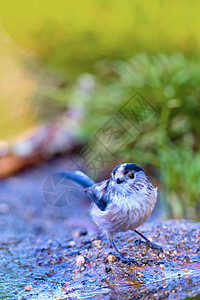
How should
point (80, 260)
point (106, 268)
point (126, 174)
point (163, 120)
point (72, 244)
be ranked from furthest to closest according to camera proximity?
point (163, 120), point (72, 244), point (80, 260), point (106, 268), point (126, 174)

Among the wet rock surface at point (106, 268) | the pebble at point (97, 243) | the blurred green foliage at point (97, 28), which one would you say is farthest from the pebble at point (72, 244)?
the blurred green foliage at point (97, 28)

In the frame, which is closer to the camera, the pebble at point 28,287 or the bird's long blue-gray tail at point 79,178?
the pebble at point 28,287

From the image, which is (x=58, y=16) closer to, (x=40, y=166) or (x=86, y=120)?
(x=86, y=120)

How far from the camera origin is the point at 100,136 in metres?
4.49

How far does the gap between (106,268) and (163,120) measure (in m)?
2.44

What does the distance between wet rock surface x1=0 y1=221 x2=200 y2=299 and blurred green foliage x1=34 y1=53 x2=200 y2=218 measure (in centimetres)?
119

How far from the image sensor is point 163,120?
4219 mm

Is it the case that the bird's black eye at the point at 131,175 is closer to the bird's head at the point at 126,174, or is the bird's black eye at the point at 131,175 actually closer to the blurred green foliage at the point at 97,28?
the bird's head at the point at 126,174

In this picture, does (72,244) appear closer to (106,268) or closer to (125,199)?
(106,268)

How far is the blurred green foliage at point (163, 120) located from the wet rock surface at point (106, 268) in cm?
119

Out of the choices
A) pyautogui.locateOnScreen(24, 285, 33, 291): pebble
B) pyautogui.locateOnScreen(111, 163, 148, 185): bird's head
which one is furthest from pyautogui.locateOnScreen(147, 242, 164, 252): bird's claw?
pyautogui.locateOnScreen(24, 285, 33, 291): pebble

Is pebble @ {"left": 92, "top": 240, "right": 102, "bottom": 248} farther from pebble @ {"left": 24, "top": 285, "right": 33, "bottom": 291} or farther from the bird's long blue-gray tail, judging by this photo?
pebble @ {"left": 24, "top": 285, "right": 33, "bottom": 291}

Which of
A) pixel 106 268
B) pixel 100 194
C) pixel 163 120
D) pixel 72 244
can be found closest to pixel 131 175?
pixel 100 194

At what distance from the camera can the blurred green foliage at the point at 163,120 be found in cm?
380
